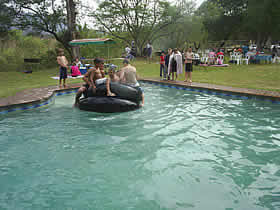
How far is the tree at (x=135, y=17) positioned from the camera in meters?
26.3

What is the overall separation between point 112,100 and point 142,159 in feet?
9.25

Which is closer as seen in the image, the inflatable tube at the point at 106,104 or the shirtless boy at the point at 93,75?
the inflatable tube at the point at 106,104

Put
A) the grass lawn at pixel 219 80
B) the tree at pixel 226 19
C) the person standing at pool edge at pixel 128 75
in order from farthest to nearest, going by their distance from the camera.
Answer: the tree at pixel 226 19
the grass lawn at pixel 219 80
the person standing at pool edge at pixel 128 75

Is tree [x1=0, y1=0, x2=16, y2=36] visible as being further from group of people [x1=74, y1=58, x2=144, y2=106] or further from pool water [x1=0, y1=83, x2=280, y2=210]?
group of people [x1=74, y1=58, x2=144, y2=106]

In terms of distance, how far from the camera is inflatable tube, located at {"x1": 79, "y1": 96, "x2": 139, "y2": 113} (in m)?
6.49

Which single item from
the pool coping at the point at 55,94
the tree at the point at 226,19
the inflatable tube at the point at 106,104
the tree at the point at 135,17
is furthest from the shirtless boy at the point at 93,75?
the tree at the point at 226,19

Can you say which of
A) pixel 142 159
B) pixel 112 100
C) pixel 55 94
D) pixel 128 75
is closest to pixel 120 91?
pixel 112 100

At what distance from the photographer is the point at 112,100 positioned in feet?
21.3

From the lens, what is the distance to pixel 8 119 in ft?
20.2

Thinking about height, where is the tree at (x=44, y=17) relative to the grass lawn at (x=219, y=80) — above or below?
above

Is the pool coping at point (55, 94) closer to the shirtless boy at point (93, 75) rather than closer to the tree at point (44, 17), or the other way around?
the shirtless boy at point (93, 75)

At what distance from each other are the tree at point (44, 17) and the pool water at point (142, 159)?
15.5 metres

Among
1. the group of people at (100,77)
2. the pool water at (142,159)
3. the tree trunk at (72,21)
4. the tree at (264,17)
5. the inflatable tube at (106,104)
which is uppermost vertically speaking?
the tree at (264,17)

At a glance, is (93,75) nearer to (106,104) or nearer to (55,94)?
(106,104)
